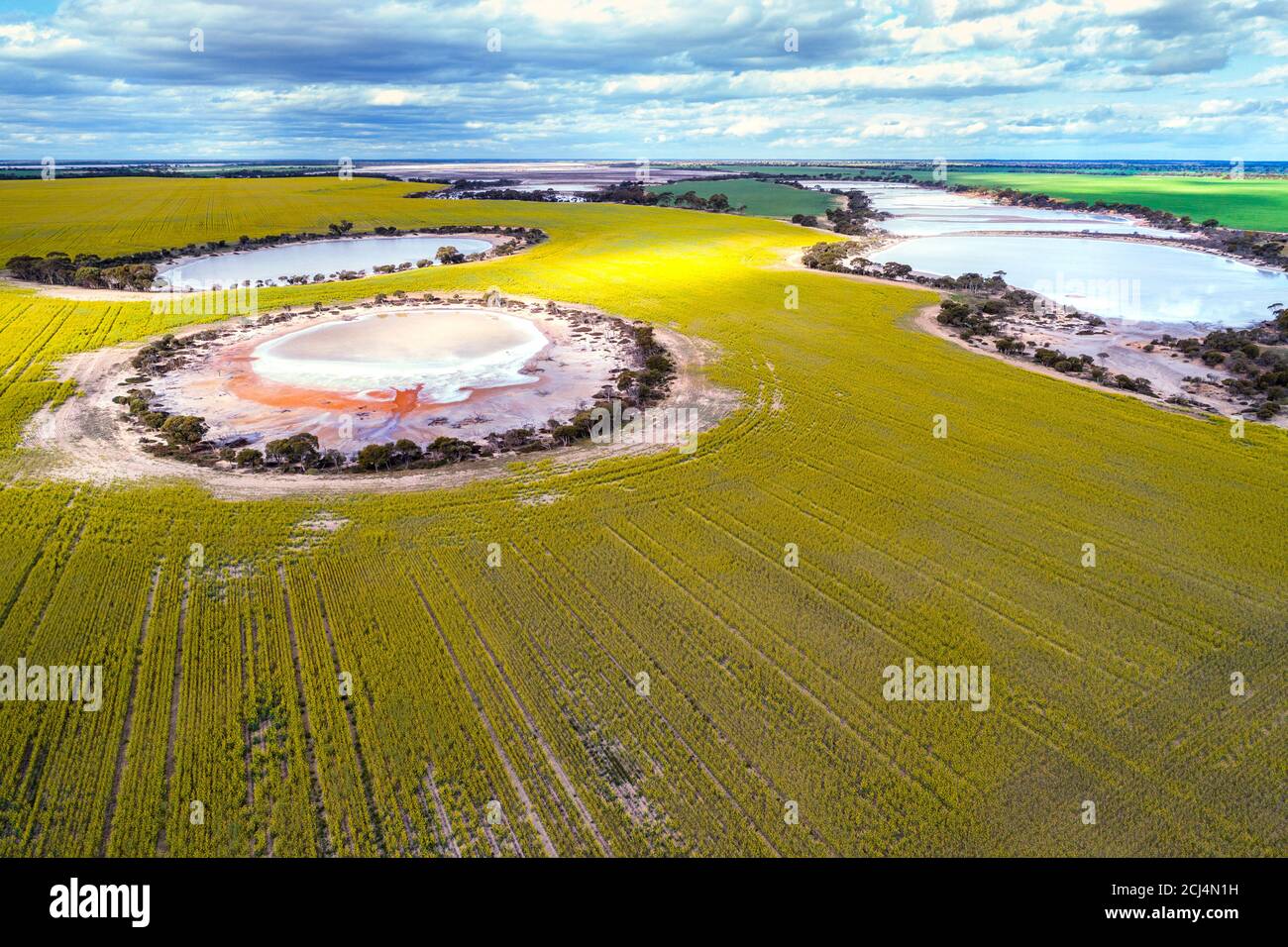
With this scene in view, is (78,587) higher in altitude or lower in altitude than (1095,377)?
lower

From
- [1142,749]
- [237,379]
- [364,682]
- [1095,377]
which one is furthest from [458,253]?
[1142,749]

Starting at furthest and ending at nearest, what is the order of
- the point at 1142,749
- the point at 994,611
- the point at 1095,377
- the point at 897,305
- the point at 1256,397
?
the point at 897,305 → the point at 1095,377 → the point at 1256,397 → the point at 994,611 → the point at 1142,749

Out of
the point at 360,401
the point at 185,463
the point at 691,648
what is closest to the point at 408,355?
the point at 360,401

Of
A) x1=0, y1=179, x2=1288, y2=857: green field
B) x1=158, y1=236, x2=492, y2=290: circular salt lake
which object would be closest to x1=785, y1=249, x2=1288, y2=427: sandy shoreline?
x1=0, y1=179, x2=1288, y2=857: green field

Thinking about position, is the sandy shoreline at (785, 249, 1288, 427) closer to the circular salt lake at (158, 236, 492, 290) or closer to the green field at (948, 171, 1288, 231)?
the circular salt lake at (158, 236, 492, 290)

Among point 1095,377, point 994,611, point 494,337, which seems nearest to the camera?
point 994,611

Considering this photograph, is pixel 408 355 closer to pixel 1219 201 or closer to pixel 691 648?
pixel 691 648
